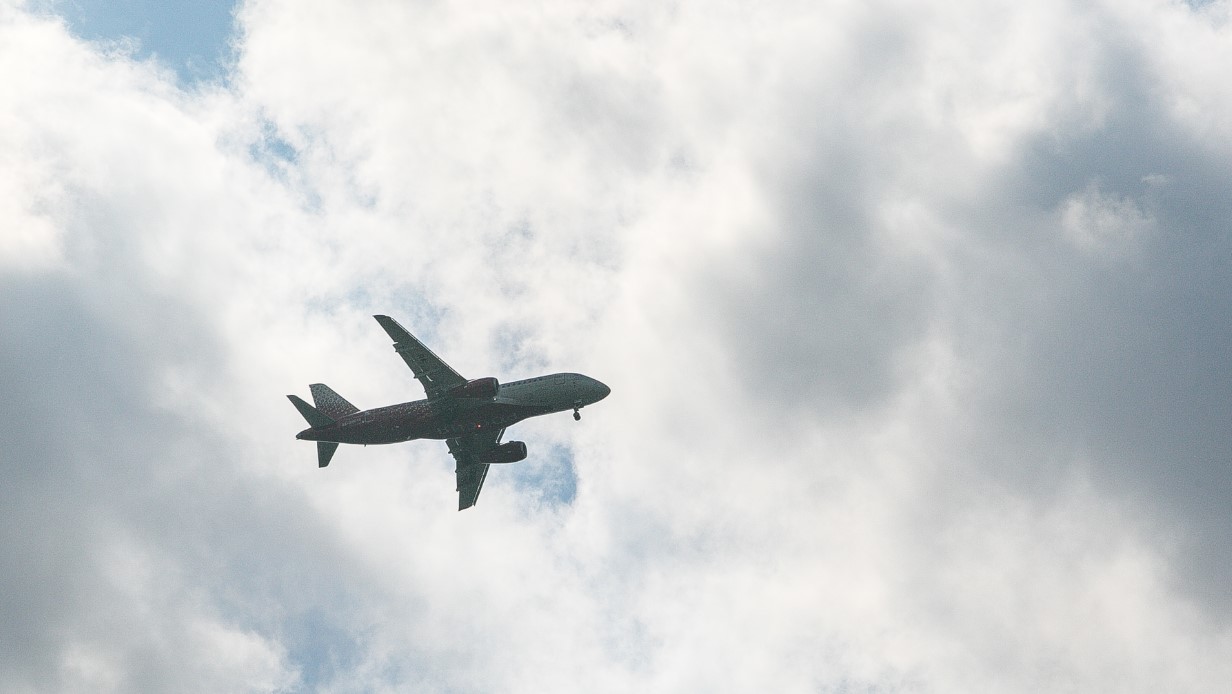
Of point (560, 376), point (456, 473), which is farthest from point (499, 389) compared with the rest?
point (456, 473)

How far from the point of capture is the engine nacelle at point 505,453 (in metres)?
143

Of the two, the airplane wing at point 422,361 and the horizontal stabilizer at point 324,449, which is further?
the horizontal stabilizer at point 324,449

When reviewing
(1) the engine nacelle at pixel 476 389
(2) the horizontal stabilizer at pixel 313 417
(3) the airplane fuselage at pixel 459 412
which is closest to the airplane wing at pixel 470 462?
(3) the airplane fuselage at pixel 459 412

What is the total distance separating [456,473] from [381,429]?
19.8 m

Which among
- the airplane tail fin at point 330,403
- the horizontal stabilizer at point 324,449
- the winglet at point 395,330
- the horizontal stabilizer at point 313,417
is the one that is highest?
the winglet at point 395,330

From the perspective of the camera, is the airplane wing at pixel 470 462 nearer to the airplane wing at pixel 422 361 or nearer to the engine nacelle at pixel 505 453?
the engine nacelle at pixel 505 453

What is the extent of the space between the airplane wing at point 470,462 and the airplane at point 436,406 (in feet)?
16.6

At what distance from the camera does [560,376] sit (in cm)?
13362

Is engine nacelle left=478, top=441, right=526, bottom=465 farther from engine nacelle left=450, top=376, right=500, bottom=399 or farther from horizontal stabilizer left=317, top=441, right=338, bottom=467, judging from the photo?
horizontal stabilizer left=317, top=441, right=338, bottom=467

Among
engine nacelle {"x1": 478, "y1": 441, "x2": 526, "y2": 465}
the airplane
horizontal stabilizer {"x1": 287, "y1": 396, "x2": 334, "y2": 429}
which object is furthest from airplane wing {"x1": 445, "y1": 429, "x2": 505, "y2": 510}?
horizontal stabilizer {"x1": 287, "y1": 396, "x2": 334, "y2": 429}

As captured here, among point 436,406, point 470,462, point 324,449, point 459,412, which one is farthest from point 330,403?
point 470,462

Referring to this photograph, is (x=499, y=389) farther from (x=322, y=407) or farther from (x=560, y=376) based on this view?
A: (x=322, y=407)

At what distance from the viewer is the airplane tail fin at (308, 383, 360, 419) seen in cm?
13388

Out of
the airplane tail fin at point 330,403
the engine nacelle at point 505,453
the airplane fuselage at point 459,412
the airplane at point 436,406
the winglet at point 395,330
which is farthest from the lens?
the engine nacelle at point 505,453
